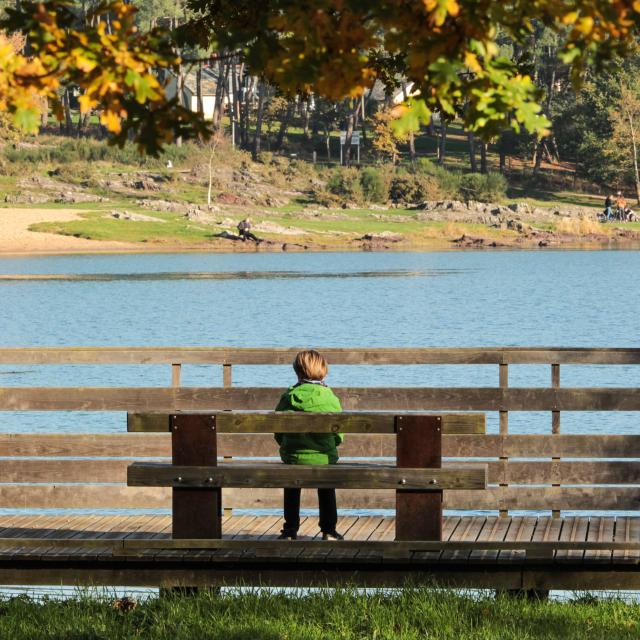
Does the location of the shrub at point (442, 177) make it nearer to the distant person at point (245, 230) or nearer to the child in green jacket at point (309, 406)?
the distant person at point (245, 230)

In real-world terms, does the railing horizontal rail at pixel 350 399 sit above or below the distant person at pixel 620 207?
above

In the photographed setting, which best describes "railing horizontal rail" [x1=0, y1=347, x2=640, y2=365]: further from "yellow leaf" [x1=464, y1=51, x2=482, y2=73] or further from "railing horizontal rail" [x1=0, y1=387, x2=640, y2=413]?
"yellow leaf" [x1=464, y1=51, x2=482, y2=73]

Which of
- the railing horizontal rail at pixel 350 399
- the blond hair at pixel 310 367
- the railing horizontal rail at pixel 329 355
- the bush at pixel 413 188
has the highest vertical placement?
the blond hair at pixel 310 367

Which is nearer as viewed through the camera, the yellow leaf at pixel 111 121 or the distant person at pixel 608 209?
the yellow leaf at pixel 111 121

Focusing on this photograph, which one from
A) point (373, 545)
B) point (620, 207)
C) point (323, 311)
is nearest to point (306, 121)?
point (620, 207)

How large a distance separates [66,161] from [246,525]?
87254mm

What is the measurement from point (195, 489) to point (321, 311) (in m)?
39.5

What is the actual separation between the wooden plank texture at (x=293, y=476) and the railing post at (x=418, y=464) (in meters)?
0.08

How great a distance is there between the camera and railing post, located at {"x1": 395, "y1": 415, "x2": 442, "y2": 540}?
24.3ft

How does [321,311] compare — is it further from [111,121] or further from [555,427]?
[111,121]

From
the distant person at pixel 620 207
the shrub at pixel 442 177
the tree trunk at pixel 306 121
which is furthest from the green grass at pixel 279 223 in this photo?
the tree trunk at pixel 306 121

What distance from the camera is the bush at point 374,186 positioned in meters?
92.1

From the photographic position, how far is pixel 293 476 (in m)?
7.55

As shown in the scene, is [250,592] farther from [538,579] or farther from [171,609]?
[538,579]
